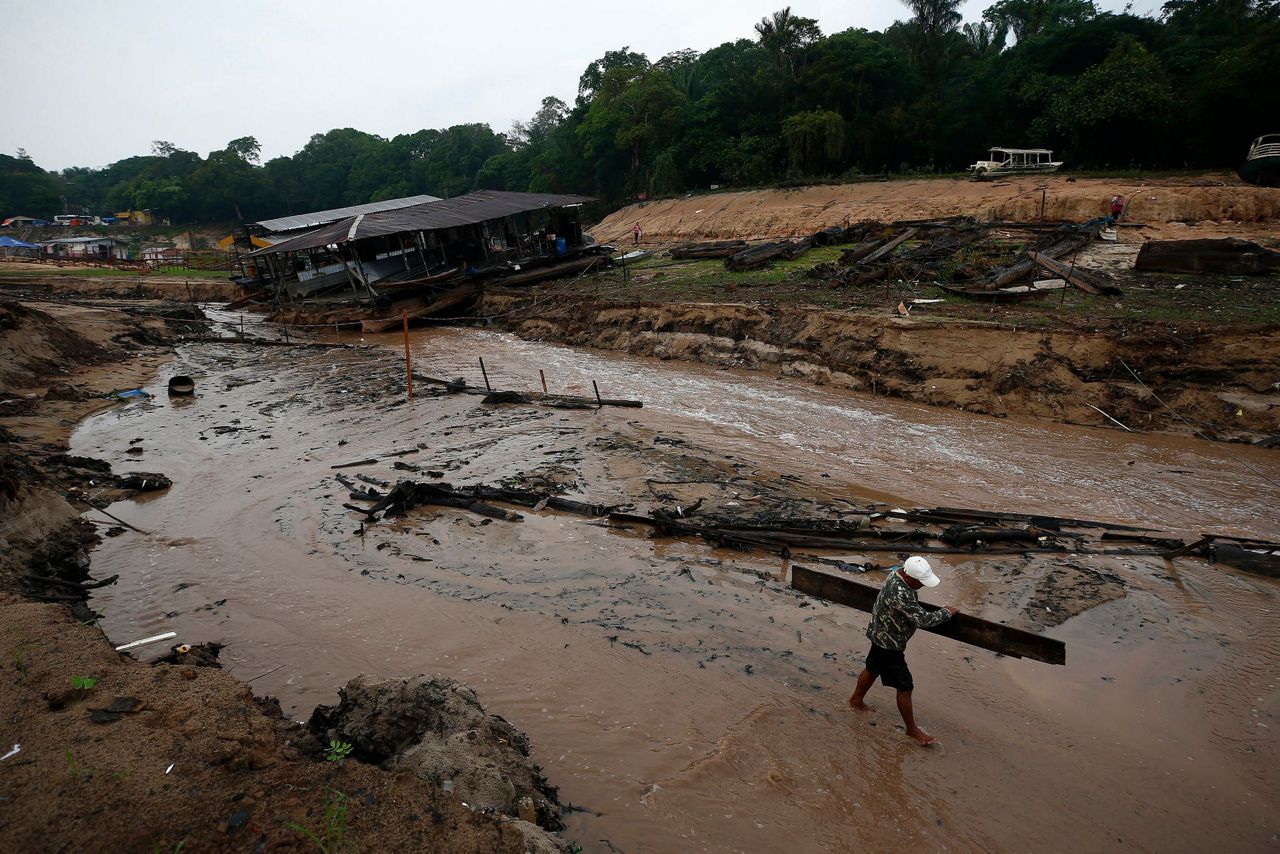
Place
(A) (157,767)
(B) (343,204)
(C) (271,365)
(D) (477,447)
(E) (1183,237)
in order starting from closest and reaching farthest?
1. (A) (157,767)
2. (D) (477,447)
3. (E) (1183,237)
4. (C) (271,365)
5. (B) (343,204)

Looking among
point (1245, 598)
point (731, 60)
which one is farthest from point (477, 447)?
point (731, 60)

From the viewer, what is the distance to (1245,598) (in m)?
6.41

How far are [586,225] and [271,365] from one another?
30724 millimetres

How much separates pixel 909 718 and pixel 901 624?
0.75m

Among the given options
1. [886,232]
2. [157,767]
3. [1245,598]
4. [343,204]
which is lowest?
[1245,598]

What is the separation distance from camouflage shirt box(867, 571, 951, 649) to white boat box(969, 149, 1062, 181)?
96.4 feet

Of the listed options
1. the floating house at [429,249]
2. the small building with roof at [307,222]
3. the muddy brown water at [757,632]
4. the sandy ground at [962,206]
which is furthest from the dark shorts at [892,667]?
the small building with roof at [307,222]

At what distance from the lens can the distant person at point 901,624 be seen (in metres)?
4.69

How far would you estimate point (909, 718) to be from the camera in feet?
16.0

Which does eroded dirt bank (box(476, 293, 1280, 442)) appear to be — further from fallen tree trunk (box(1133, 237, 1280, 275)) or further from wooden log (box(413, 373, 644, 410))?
fallen tree trunk (box(1133, 237, 1280, 275))

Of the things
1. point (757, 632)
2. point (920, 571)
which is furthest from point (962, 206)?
point (920, 571)

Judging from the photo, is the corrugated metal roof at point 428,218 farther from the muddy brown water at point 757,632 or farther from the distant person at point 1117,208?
the distant person at point 1117,208

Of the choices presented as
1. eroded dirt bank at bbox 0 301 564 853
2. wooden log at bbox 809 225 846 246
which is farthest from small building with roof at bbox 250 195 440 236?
eroded dirt bank at bbox 0 301 564 853

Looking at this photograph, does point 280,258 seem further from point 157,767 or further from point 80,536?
point 157,767
